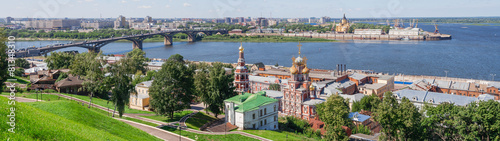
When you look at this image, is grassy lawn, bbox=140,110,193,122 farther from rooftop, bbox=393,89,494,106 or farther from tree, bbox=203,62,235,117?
rooftop, bbox=393,89,494,106

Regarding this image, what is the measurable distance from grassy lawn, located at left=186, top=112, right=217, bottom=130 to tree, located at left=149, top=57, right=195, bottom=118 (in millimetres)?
906

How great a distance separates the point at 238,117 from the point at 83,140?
13361 millimetres

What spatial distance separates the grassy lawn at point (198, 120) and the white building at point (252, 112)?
1581 mm

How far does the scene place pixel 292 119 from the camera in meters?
25.7

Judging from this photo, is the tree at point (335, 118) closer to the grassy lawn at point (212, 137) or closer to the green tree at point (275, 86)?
the grassy lawn at point (212, 137)

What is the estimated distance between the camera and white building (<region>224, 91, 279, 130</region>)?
22797 mm

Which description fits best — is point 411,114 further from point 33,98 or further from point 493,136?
point 33,98

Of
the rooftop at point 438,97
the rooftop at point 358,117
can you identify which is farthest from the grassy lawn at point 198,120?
the rooftop at point 438,97

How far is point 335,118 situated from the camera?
68.6 feet

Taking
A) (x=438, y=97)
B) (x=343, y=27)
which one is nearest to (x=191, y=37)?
(x=343, y=27)

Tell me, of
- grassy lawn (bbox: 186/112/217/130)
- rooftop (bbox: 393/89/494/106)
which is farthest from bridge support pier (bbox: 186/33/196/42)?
grassy lawn (bbox: 186/112/217/130)

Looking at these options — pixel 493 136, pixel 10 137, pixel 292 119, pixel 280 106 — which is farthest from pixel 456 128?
pixel 10 137

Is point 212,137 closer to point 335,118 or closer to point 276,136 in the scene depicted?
point 276,136

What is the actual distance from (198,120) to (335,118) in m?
8.16
